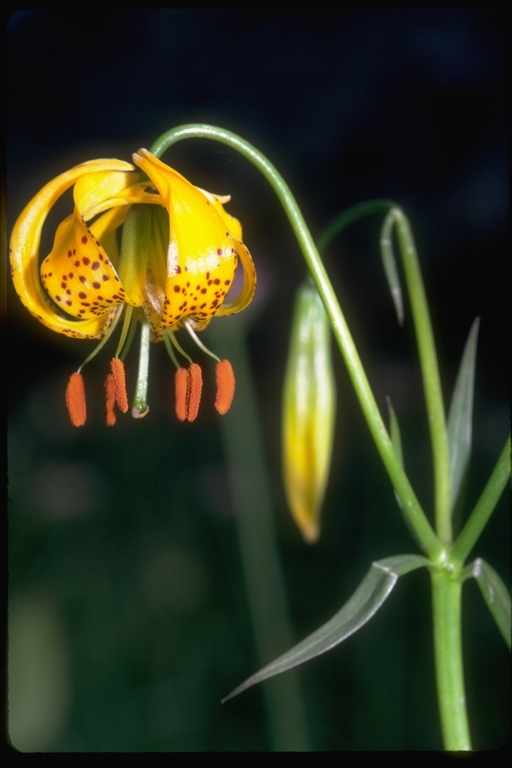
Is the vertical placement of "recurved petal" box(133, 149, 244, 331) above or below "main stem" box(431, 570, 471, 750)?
above

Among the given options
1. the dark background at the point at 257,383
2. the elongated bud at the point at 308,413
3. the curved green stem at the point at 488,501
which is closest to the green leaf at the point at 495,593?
the curved green stem at the point at 488,501

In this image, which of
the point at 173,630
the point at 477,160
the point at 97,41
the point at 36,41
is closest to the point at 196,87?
the point at 97,41

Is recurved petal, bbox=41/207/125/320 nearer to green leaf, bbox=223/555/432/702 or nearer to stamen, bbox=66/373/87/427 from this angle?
stamen, bbox=66/373/87/427

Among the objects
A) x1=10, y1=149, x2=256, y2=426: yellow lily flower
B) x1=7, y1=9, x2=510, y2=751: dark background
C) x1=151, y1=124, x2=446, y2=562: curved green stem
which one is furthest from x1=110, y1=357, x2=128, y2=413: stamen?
x1=7, y1=9, x2=510, y2=751: dark background

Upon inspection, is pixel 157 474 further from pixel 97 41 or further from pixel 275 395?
pixel 97 41

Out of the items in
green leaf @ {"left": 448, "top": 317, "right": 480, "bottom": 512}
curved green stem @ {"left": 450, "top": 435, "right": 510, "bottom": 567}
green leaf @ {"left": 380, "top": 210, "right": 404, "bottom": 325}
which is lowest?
curved green stem @ {"left": 450, "top": 435, "right": 510, "bottom": 567}

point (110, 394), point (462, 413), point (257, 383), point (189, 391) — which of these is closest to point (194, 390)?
point (189, 391)
